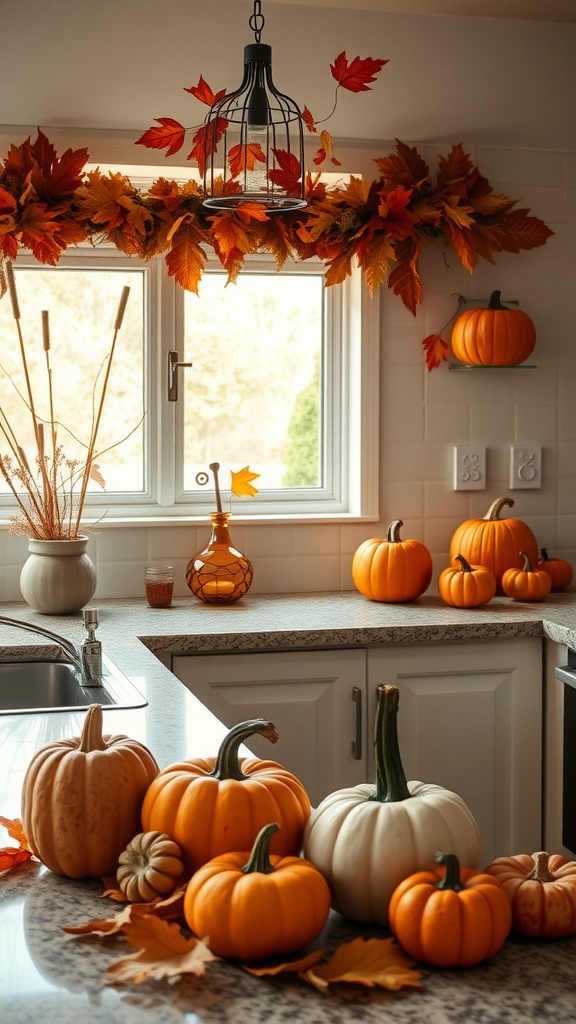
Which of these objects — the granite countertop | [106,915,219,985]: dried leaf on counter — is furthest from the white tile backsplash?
[106,915,219,985]: dried leaf on counter

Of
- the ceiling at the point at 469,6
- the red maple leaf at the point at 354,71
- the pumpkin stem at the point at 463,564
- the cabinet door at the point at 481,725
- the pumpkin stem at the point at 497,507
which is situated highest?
the ceiling at the point at 469,6

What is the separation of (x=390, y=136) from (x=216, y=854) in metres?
2.63

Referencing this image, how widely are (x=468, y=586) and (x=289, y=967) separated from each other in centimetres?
211

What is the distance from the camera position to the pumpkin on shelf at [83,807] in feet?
3.79

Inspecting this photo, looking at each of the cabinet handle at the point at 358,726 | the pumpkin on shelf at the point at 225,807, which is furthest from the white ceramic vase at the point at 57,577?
the pumpkin on shelf at the point at 225,807

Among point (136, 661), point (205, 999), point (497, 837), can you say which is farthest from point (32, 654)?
point (205, 999)

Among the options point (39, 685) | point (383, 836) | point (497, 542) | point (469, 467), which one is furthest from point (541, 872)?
point (469, 467)

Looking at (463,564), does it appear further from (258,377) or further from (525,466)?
(258,377)

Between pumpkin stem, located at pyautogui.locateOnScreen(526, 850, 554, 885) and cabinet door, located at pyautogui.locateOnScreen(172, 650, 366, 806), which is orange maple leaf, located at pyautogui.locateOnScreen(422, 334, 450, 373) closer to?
cabinet door, located at pyautogui.locateOnScreen(172, 650, 366, 806)

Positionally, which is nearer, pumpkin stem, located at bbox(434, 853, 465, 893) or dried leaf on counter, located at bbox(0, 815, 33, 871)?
pumpkin stem, located at bbox(434, 853, 465, 893)

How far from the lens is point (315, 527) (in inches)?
132

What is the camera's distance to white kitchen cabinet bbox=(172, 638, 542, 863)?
2766mm

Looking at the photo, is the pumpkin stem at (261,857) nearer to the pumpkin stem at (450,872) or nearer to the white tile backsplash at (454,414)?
the pumpkin stem at (450,872)

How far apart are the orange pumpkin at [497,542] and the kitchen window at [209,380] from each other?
30 cm
